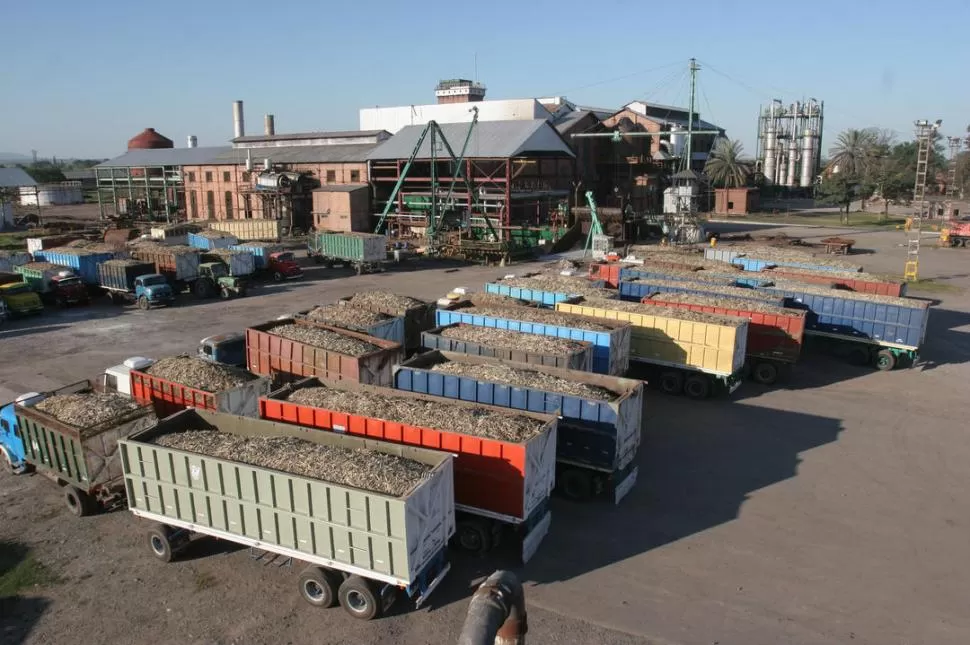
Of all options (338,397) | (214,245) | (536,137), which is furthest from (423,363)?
(536,137)

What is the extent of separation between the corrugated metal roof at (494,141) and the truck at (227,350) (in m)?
37.7

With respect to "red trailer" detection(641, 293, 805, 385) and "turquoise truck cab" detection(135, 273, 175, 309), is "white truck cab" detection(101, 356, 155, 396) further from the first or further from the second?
"turquoise truck cab" detection(135, 273, 175, 309)

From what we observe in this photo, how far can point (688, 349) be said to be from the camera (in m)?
21.9

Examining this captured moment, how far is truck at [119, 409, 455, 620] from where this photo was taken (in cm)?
1070

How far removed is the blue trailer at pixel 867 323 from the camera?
81.4ft

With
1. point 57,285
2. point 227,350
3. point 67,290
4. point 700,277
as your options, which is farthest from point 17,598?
point 57,285

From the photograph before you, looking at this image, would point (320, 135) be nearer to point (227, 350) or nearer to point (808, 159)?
Answer: point (227, 350)

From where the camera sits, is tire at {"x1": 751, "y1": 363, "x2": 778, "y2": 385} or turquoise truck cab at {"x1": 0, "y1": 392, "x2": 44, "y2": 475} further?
tire at {"x1": 751, "y1": 363, "x2": 778, "y2": 385}

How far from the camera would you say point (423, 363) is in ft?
59.9

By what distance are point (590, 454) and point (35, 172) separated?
150m

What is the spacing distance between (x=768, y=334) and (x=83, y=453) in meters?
20.0

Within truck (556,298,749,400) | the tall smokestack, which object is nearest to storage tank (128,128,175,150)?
the tall smokestack

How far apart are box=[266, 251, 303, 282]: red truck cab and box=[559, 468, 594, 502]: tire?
1229 inches

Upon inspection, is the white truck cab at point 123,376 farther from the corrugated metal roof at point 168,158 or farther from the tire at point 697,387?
the corrugated metal roof at point 168,158
